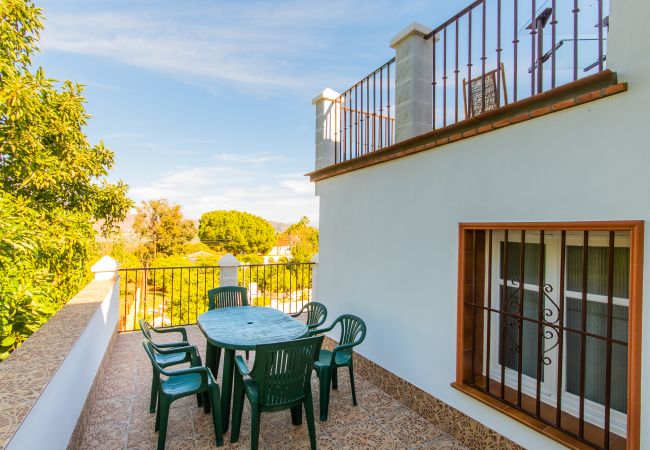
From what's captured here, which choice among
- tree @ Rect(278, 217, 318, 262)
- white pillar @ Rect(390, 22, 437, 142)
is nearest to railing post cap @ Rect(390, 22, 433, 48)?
white pillar @ Rect(390, 22, 437, 142)

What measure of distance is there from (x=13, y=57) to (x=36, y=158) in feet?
4.51

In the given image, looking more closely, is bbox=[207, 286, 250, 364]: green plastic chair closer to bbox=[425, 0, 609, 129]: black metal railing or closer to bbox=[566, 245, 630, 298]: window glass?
bbox=[425, 0, 609, 129]: black metal railing

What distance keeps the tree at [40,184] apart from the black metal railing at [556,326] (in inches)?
163

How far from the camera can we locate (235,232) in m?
28.3

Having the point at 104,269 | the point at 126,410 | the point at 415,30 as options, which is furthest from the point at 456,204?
the point at 104,269

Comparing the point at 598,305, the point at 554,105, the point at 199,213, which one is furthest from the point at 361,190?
the point at 199,213

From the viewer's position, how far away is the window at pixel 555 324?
6.52ft

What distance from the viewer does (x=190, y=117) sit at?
17.5 meters

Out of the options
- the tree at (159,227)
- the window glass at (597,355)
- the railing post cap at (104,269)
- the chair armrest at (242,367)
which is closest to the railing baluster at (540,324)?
the window glass at (597,355)

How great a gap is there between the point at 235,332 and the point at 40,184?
156 inches

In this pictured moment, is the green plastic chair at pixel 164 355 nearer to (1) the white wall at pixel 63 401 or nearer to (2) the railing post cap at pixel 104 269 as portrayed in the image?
(1) the white wall at pixel 63 401

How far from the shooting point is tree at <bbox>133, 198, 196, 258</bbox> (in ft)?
76.0

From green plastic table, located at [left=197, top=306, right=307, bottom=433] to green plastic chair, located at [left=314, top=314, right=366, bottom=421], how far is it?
0.36 meters

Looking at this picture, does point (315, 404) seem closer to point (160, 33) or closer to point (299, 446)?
point (299, 446)
